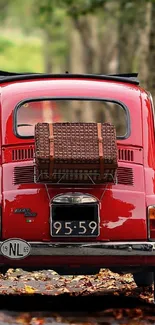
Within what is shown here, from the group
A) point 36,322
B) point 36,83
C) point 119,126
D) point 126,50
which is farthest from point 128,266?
point 126,50

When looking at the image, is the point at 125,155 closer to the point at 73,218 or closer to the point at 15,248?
the point at 73,218

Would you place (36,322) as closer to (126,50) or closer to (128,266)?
(128,266)

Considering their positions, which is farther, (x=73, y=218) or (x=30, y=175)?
(x=30, y=175)

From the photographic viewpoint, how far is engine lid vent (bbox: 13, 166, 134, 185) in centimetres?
907

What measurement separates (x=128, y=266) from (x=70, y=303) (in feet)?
2.07

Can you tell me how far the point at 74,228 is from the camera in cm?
893

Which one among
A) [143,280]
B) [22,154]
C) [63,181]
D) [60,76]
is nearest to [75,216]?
[63,181]

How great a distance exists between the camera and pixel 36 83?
32.1 feet

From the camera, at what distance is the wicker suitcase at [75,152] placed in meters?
8.55

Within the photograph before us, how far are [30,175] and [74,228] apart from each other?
2.02 feet

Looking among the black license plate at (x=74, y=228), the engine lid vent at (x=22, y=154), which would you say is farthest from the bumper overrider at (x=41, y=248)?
the engine lid vent at (x=22, y=154)

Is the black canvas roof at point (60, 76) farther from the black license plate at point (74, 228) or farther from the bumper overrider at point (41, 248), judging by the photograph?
the bumper overrider at point (41, 248)

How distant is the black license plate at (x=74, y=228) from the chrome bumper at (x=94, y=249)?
0.35 ft

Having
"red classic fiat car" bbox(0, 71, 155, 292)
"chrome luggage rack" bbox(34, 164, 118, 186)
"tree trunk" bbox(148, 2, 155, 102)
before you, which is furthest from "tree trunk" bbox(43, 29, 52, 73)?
"chrome luggage rack" bbox(34, 164, 118, 186)
